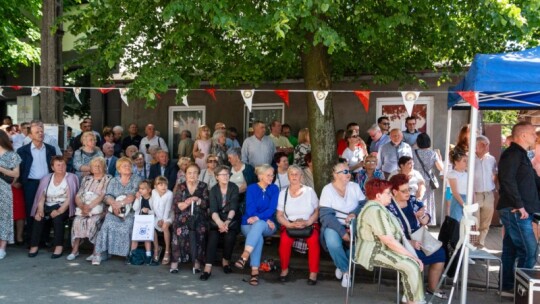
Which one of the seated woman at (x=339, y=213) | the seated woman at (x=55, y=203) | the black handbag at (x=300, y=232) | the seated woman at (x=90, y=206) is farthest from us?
the seated woman at (x=55, y=203)

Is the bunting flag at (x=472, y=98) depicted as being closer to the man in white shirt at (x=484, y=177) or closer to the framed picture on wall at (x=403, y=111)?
the man in white shirt at (x=484, y=177)

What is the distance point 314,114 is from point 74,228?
12.5 ft

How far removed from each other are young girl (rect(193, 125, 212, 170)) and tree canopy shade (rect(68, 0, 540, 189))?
3.59 feet

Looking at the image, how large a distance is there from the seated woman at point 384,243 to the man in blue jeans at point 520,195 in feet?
4.33

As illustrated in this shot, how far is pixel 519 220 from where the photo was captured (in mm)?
6035

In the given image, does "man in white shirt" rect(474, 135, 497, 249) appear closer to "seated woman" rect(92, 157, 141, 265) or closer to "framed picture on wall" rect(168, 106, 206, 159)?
"seated woman" rect(92, 157, 141, 265)

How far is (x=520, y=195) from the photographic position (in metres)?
6.04

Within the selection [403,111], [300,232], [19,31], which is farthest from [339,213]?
[19,31]

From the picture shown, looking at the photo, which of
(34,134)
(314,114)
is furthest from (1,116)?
(314,114)

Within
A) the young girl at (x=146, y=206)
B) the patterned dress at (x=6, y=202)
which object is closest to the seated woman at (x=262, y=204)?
the young girl at (x=146, y=206)

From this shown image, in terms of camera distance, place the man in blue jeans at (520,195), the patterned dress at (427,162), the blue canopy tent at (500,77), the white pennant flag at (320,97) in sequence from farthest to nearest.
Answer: the patterned dress at (427,162) → the white pennant flag at (320,97) → the man in blue jeans at (520,195) → the blue canopy tent at (500,77)

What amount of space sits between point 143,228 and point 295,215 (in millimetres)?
2175

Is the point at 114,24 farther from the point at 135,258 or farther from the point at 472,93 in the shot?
the point at 472,93

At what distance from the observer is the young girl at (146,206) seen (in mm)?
7711
